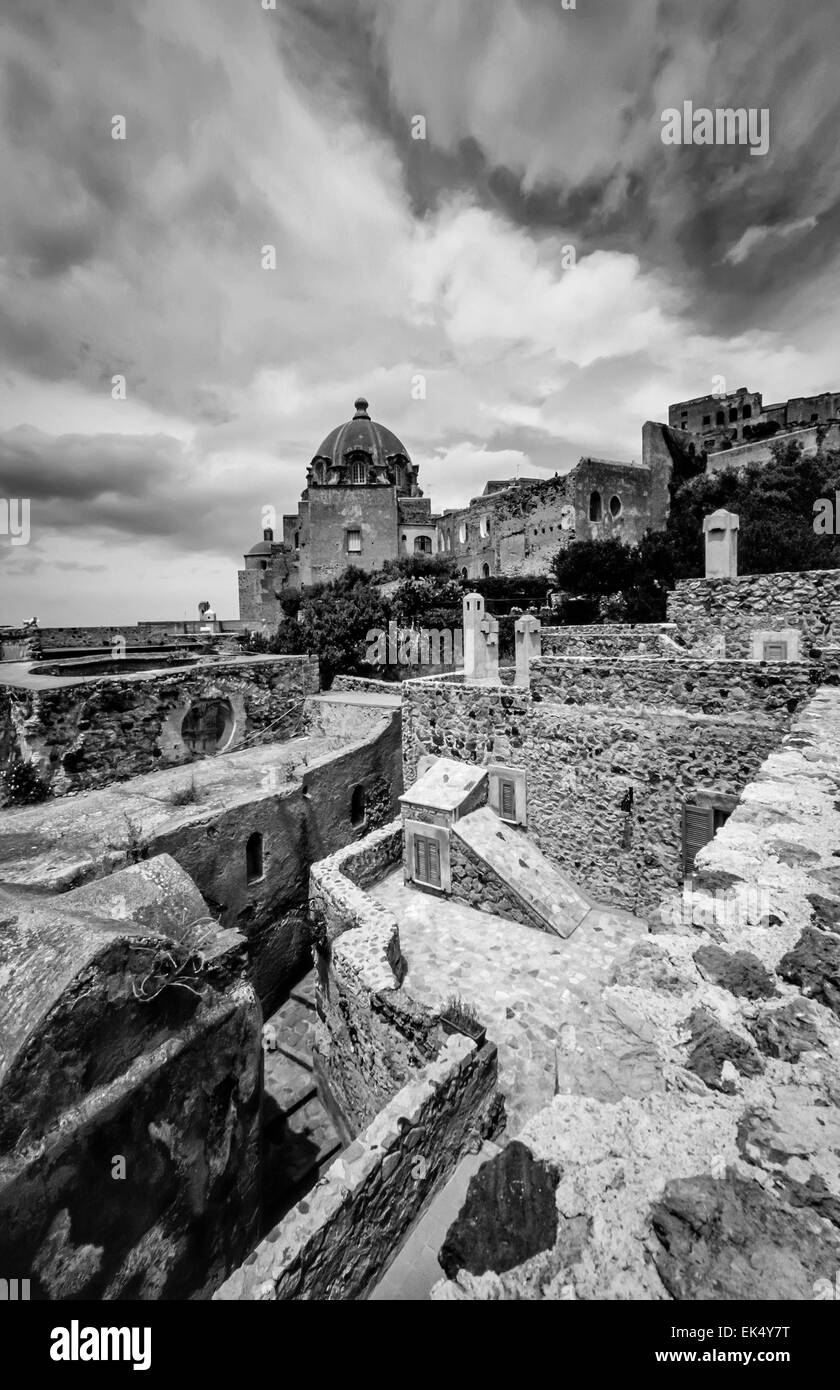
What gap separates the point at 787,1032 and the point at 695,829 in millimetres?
5946

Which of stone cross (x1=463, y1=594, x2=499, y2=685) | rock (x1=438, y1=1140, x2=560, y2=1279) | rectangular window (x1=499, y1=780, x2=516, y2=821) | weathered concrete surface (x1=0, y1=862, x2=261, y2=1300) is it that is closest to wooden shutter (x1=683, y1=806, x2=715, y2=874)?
rectangular window (x1=499, y1=780, x2=516, y2=821)

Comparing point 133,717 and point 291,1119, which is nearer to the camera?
point 291,1119

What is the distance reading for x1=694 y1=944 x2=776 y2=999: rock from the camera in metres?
2.23

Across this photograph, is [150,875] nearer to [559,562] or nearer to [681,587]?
[681,587]

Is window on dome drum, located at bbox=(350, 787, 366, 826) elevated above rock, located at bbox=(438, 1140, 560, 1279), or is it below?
below

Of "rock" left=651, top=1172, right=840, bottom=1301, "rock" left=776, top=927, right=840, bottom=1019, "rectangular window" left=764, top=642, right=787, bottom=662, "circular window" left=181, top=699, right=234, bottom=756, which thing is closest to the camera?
"rock" left=651, top=1172, right=840, bottom=1301

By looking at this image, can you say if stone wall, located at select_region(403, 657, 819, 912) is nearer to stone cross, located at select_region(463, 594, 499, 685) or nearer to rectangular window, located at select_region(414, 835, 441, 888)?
rectangular window, located at select_region(414, 835, 441, 888)

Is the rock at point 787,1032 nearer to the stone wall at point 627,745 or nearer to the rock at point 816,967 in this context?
the rock at point 816,967

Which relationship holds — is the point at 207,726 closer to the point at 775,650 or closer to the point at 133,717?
the point at 133,717

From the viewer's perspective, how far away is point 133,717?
862 cm

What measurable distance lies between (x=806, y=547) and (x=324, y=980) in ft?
75.4

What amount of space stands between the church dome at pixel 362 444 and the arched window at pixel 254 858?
50.0m

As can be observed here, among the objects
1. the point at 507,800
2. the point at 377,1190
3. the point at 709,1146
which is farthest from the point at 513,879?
the point at 709,1146

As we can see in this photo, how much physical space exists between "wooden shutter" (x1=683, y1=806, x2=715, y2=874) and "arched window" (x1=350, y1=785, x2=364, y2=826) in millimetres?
5871
